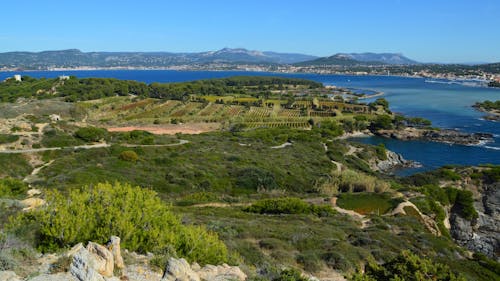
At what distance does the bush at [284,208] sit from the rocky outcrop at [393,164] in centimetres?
4216

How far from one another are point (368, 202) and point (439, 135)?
2817 inches

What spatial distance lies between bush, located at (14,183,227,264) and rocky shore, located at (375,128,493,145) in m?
89.4

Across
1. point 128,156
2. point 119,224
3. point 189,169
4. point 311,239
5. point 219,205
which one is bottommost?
point 189,169

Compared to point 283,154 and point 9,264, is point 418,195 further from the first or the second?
point 9,264

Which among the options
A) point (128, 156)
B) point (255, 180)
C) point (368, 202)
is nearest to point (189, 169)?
point (128, 156)

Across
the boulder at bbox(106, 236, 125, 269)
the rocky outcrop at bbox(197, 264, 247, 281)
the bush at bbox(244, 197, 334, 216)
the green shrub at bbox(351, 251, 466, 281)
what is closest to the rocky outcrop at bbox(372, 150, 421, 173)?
the bush at bbox(244, 197, 334, 216)

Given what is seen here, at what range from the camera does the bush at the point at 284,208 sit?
27.0 metres

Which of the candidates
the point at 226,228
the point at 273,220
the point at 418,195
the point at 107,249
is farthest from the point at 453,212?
the point at 107,249

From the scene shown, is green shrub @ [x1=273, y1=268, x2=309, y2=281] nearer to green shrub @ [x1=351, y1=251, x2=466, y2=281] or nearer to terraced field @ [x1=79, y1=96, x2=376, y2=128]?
green shrub @ [x1=351, y1=251, x2=466, y2=281]

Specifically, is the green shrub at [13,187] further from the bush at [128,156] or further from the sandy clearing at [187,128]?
the sandy clearing at [187,128]

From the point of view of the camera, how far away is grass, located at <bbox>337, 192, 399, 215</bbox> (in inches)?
A: 1211

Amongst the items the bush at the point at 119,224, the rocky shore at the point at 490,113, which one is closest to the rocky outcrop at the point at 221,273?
the bush at the point at 119,224

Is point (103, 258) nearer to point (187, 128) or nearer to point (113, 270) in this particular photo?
point (113, 270)

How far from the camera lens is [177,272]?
1007 centimetres
